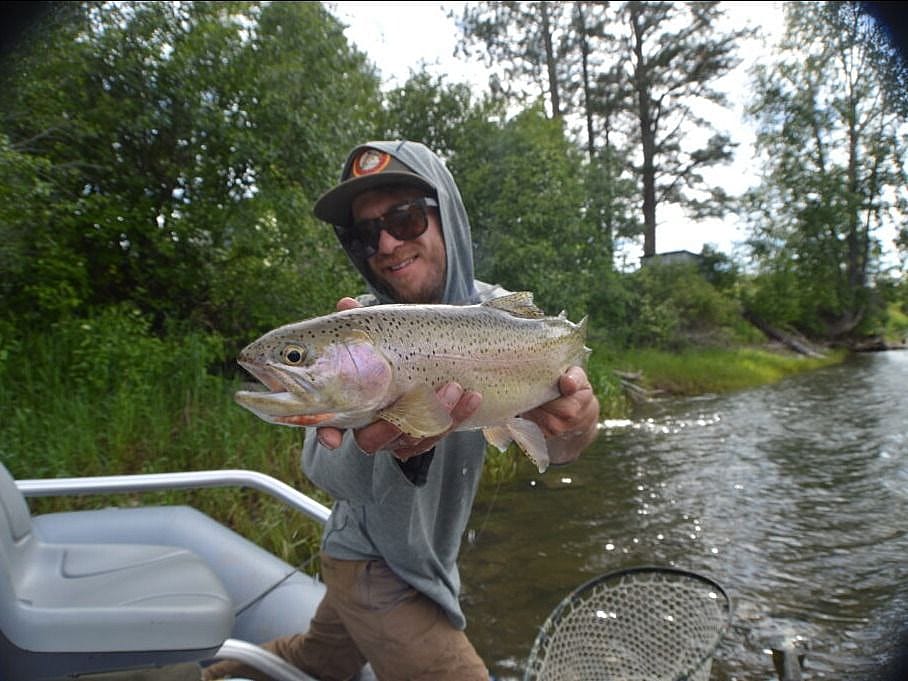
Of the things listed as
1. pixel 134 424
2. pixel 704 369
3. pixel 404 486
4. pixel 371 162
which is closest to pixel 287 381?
pixel 404 486

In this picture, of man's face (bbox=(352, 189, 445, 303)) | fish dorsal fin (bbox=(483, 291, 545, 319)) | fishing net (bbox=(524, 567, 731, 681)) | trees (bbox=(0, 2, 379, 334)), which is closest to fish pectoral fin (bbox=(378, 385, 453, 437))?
fish dorsal fin (bbox=(483, 291, 545, 319))

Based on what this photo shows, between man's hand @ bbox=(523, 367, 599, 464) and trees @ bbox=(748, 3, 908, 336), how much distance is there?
549cm

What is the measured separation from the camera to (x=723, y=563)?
563 centimetres

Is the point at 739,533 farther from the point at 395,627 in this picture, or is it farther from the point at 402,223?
the point at 402,223

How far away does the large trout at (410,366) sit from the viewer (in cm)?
156

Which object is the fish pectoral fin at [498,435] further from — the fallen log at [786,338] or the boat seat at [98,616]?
the fallen log at [786,338]

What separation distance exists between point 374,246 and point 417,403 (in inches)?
52.8

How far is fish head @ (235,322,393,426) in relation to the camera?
1532 millimetres

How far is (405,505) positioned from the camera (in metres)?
2.18

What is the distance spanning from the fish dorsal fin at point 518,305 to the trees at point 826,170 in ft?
18.0

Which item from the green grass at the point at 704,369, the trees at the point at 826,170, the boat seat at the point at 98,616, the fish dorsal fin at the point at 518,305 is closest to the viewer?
the boat seat at the point at 98,616

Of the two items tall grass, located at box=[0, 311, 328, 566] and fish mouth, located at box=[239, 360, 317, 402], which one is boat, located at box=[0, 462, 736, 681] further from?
tall grass, located at box=[0, 311, 328, 566]

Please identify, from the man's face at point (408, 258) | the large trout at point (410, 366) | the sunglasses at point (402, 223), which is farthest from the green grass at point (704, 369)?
the large trout at point (410, 366)

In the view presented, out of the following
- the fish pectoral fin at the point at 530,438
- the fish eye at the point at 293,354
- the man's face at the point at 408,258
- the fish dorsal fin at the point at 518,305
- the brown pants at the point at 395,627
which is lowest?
the brown pants at the point at 395,627
